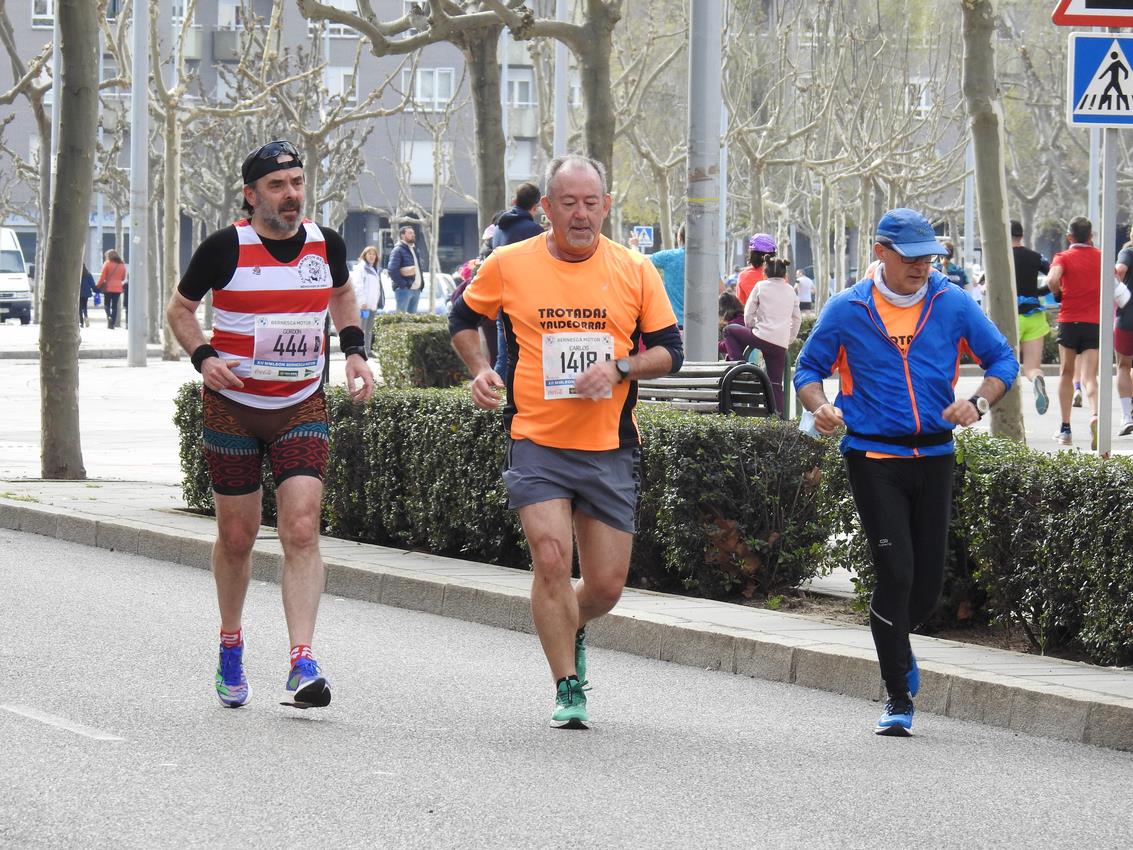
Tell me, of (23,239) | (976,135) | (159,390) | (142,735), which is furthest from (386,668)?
(23,239)

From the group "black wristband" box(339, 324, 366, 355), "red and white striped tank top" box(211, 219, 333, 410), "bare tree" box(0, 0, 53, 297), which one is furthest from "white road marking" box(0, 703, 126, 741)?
"bare tree" box(0, 0, 53, 297)

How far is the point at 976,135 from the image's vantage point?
13.5 metres

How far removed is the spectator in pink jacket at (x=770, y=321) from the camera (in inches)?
687

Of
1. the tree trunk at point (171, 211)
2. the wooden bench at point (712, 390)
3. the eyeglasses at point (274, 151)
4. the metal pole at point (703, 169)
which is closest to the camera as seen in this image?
the eyeglasses at point (274, 151)

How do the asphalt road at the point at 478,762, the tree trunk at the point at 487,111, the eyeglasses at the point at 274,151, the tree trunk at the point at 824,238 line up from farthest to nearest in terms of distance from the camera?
the tree trunk at the point at 824,238 → the tree trunk at the point at 487,111 → the eyeglasses at the point at 274,151 → the asphalt road at the point at 478,762

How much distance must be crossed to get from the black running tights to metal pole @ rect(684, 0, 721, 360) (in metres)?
7.36

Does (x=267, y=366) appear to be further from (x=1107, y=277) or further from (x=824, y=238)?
(x=824, y=238)

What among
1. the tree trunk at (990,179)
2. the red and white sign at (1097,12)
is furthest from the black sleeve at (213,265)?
the tree trunk at (990,179)

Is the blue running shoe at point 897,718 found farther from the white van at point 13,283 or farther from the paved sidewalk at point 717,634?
the white van at point 13,283

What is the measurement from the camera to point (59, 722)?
6836 millimetres

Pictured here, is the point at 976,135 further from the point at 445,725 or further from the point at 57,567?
the point at 445,725

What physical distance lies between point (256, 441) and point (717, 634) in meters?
2.15

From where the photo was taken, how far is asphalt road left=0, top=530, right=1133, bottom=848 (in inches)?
214

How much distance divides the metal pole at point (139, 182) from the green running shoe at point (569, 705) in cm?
2645
